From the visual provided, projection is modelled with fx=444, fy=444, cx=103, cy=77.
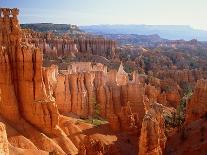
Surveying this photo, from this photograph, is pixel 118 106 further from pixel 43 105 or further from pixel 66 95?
pixel 43 105

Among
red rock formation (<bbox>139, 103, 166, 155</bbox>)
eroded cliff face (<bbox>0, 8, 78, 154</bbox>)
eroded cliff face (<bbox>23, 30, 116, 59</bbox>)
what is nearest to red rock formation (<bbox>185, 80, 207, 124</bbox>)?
eroded cliff face (<bbox>0, 8, 78, 154</bbox>)

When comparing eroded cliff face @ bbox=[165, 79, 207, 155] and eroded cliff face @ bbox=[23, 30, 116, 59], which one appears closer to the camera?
eroded cliff face @ bbox=[165, 79, 207, 155]

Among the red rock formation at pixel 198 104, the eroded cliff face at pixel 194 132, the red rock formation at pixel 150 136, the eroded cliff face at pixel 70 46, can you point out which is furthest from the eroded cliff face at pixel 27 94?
the eroded cliff face at pixel 70 46

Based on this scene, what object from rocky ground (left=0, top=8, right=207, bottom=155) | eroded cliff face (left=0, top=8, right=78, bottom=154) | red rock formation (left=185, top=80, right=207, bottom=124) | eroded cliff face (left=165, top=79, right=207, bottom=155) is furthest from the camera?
red rock formation (left=185, top=80, right=207, bottom=124)

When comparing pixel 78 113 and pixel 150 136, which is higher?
pixel 150 136

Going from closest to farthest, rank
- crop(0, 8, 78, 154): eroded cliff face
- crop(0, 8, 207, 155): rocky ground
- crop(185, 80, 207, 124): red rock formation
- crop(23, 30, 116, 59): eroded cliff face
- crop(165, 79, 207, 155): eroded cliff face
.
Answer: crop(0, 8, 207, 155): rocky ground < crop(165, 79, 207, 155): eroded cliff face < crop(0, 8, 78, 154): eroded cliff face < crop(185, 80, 207, 124): red rock formation < crop(23, 30, 116, 59): eroded cliff face

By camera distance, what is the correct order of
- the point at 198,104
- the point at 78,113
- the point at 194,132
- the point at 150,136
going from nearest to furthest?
the point at 150,136, the point at 194,132, the point at 198,104, the point at 78,113

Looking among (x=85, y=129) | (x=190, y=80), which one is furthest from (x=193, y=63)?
(x=85, y=129)

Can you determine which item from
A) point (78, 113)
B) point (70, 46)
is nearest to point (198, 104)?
point (78, 113)

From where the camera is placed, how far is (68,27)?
646 ft

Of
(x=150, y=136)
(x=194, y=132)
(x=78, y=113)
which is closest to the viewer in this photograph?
(x=150, y=136)

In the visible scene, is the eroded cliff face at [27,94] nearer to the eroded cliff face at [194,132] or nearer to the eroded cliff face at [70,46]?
the eroded cliff face at [194,132]

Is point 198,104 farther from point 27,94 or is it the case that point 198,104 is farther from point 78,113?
point 27,94

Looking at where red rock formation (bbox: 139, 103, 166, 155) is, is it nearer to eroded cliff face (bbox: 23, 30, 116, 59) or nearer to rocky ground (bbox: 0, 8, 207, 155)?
rocky ground (bbox: 0, 8, 207, 155)
